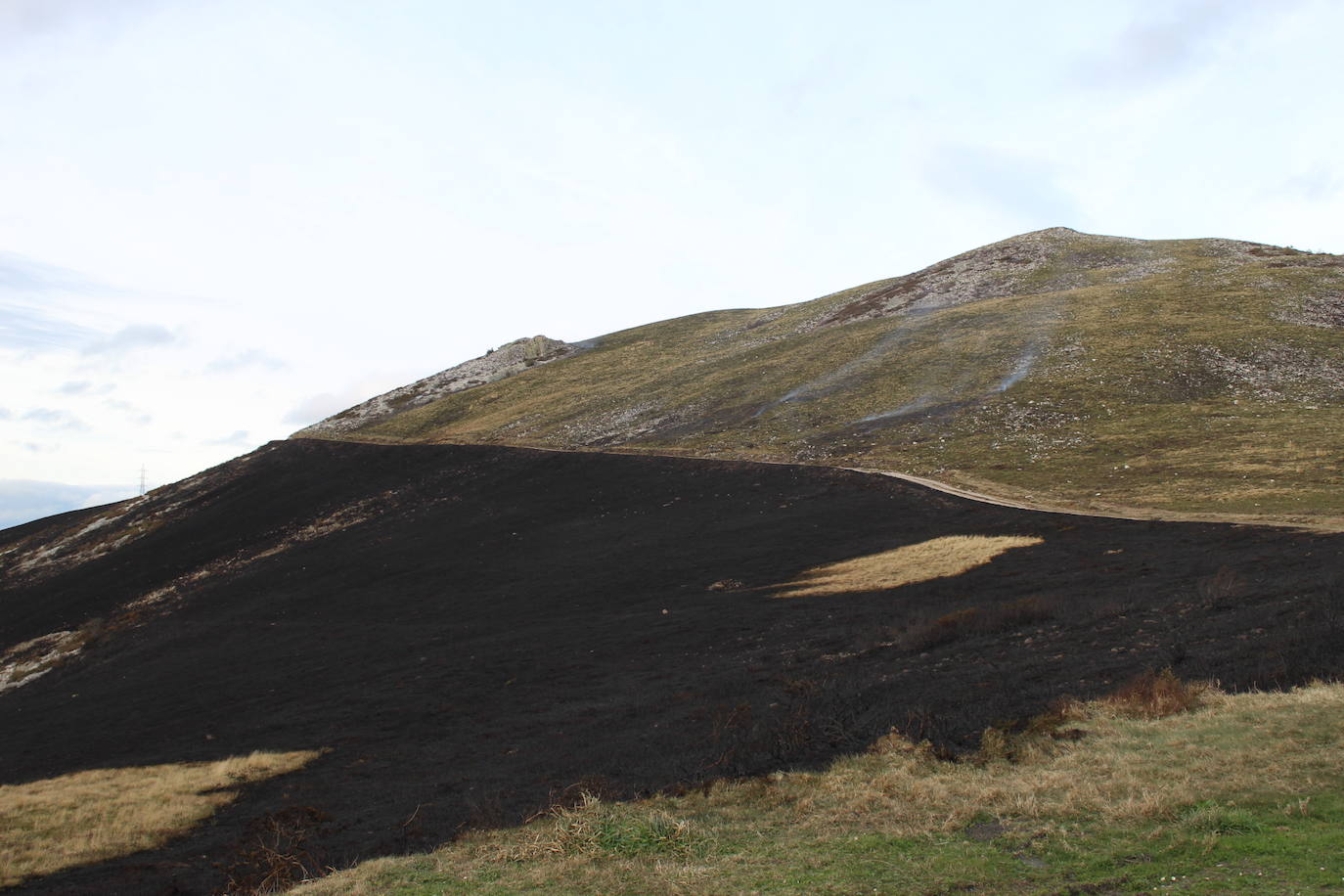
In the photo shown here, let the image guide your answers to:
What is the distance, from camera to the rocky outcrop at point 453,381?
113250 millimetres

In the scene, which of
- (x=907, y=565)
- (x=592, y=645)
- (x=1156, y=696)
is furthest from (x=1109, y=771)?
(x=907, y=565)

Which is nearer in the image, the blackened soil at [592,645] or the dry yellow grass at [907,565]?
the blackened soil at [592,645]

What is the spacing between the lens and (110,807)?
23844 mm

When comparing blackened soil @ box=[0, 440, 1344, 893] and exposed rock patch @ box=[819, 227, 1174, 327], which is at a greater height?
exposed rock patch @ box=[819, 227, 1174, 327]

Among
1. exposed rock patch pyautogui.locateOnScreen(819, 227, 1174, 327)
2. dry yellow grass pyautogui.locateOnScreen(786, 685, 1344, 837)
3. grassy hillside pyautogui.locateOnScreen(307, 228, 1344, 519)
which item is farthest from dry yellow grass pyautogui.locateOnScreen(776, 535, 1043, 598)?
exposed rock patch pyautogui.locateOnScreen(819, 227, 1174, 327)

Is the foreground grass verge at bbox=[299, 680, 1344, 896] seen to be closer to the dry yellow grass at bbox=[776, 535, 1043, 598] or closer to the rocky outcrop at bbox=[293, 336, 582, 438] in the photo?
the dry yellow grass at bbox=[776, 535, 1043, 598]

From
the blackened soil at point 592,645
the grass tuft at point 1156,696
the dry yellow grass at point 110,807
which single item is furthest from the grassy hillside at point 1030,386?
the dry yellow grass at point 110,807

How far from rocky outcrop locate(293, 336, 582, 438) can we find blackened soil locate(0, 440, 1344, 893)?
47297mm

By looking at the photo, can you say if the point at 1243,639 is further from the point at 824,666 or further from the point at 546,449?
the point at 546,449

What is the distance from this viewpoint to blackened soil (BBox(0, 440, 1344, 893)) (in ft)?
63.2

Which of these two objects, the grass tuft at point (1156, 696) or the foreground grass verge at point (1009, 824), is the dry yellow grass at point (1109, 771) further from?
the grass tuft at point (1156, 696)

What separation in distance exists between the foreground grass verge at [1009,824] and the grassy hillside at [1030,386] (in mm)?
27501

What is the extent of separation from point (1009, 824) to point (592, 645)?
878 inches

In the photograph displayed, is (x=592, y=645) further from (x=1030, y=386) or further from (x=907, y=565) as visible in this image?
(x=1030, y=386)
